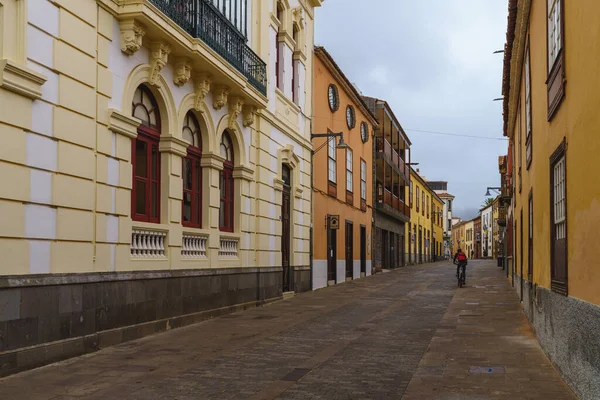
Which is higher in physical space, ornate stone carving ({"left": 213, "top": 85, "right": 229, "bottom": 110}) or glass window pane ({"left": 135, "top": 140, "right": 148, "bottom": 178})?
ornate stone carving ({"left": 213, "top": 85, "right": 229, "bottom": 110})

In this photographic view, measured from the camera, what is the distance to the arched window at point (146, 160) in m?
11.3

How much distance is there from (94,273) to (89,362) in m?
1.37

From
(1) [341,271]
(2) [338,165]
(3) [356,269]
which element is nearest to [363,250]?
(3) [356,269]

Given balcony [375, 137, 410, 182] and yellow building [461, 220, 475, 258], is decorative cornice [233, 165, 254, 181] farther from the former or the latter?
yellow building [461, 220, 475, 258]

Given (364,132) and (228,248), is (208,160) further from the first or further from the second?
(364,132)

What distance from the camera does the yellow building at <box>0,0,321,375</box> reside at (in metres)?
8.23

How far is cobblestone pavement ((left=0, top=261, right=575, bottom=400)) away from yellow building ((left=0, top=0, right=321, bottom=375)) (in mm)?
743

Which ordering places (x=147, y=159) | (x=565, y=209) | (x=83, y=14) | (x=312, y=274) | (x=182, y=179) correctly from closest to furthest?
(x=565, y=209), (x=83, y=14), (x=147, y=159), (x=182, y=179), (x=312, y=274)

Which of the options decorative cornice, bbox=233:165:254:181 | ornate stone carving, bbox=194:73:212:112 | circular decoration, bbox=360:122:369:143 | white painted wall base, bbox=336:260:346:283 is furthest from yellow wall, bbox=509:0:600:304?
circular decoration, bbox=360:122:369:143

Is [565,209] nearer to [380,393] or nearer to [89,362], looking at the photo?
[380,393]

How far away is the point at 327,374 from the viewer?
830 cm

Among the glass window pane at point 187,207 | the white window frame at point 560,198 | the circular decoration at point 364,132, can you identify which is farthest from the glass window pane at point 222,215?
the circular decoration at point 364,132

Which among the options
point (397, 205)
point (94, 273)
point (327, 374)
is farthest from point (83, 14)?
point (397, 205)

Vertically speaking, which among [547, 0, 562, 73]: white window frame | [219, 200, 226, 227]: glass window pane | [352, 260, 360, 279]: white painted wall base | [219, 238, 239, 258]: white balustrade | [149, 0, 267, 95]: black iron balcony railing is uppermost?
[149, 0, 267, 95]: black iron balcony railing
